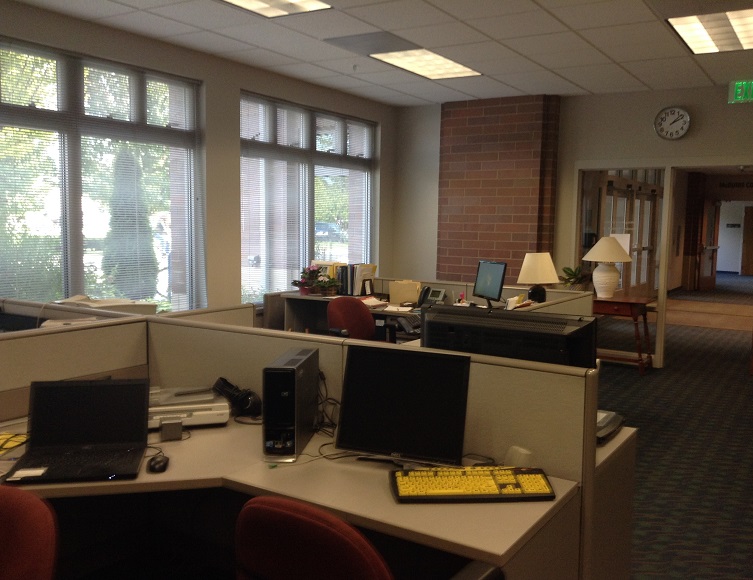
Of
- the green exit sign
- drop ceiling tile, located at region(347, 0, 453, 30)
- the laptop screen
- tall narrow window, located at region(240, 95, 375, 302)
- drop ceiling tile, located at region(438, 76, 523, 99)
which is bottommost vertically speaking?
the laptop screen

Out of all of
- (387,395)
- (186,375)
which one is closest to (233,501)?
(186,375)

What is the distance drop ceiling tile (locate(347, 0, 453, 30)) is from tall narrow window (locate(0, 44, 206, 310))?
75.5 inches

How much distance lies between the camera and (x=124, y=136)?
17.7 ft

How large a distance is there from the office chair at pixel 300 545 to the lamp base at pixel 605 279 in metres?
5.61

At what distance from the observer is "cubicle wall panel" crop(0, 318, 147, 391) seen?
8.27 ft

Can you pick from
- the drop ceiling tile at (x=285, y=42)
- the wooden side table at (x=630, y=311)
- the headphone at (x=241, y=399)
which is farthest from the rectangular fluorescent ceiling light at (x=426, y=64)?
the headphone at (x=241, y=399)

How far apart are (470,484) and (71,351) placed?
1.64 metres

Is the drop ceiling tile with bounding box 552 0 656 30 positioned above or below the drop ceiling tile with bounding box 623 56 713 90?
below

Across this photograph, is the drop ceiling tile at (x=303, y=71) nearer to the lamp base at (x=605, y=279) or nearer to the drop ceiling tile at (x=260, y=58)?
the drop ceiling tile at (x=260, y=58)

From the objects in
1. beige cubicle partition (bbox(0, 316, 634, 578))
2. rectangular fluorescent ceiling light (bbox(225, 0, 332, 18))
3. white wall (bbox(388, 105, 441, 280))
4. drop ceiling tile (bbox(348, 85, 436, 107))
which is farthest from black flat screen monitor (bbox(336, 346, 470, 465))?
white wall (bbox(388, 105, 441, 280))

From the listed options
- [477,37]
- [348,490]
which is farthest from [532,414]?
[477,37]

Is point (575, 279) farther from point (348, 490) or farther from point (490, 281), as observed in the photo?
point (348, 490)

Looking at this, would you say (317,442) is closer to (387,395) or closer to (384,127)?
(387,395)

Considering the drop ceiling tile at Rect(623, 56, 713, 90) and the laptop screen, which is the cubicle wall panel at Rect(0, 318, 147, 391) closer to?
the laptop screen
